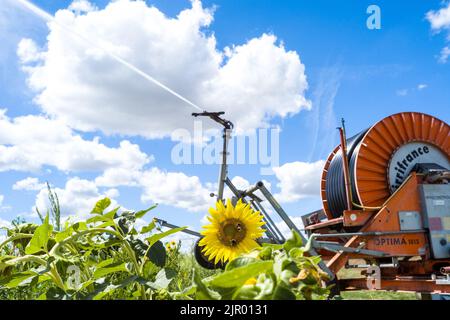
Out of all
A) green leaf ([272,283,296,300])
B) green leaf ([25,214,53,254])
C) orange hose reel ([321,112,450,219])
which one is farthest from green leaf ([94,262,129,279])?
orange hose reel ([321,112,450,219])

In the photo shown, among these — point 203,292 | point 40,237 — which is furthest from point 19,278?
point 203,292

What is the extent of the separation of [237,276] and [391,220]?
19.2 feet

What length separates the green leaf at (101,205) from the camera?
2.88ft

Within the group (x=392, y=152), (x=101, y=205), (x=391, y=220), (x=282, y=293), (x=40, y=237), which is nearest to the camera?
(x=282, y=293)

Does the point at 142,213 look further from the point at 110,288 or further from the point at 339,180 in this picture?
the point at 339,180

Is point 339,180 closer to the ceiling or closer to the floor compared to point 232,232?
closer to the ceiling

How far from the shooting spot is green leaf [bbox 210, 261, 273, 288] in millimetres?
425

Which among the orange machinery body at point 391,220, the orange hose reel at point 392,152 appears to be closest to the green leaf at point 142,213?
the orange machinery body at point 391,220

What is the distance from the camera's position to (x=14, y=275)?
26.9 inches

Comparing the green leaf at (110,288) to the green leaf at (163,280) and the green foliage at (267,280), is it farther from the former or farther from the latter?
the green foliage at (267,280)

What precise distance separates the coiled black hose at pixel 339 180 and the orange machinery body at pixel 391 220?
0.54 feet

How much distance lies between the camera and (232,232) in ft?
3.04

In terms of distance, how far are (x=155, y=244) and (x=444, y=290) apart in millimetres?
5531

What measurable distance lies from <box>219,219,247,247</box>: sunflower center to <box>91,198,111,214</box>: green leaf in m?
0.23
